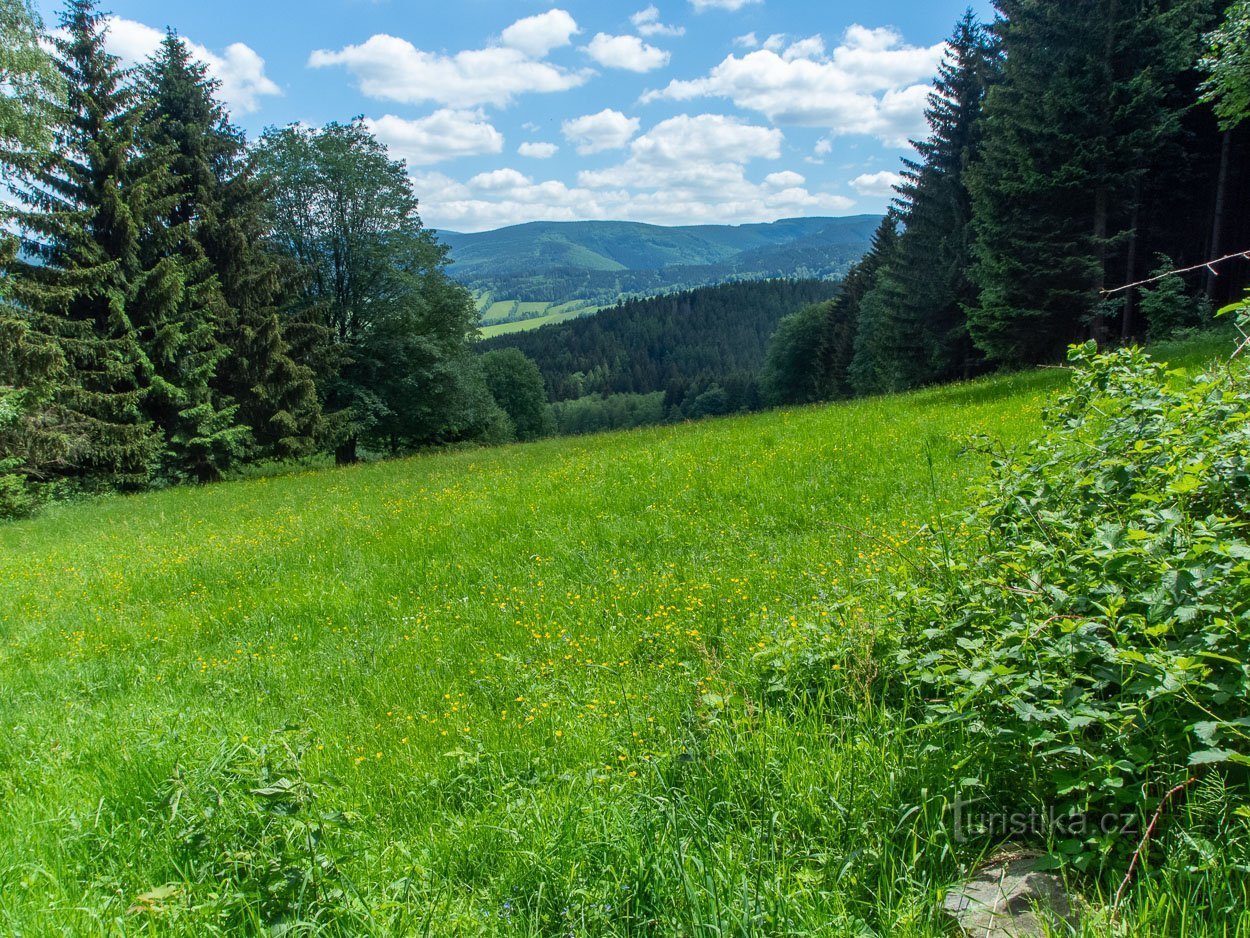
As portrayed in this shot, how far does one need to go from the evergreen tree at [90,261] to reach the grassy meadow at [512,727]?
1188cm

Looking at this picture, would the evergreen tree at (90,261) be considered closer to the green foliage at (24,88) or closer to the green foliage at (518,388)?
the green foliage at (24,88)

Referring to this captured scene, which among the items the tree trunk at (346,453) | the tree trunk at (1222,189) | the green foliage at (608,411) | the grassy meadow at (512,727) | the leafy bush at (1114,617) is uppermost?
the tree trunk at (1222,189)

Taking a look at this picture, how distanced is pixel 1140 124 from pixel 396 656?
76.2 feet

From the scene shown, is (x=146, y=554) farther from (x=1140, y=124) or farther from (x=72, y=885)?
(x=1140, y=124)

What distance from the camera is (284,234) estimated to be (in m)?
27.7

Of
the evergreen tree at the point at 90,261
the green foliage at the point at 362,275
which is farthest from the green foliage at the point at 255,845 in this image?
the green foliage at the point at 362,275

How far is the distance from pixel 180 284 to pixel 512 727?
73.1ft

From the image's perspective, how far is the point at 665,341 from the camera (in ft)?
534

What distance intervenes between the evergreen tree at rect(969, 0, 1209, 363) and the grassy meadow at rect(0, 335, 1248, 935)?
1289 centimetres

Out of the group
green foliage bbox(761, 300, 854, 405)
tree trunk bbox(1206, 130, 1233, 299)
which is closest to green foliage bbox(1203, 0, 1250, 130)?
tree trunk bbox(1206, 130, 1233, 299)

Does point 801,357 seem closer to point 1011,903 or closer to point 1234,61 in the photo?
point 1234,61

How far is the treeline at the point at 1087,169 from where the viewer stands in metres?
17.2

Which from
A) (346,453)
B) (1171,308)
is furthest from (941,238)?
(346,453)

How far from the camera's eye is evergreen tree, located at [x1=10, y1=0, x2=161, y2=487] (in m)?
18.7
